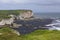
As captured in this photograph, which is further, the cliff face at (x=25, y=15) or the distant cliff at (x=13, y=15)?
the cliff face at (x=25, y=15)

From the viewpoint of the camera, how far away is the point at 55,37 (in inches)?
968

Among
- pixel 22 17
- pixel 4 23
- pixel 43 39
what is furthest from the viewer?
pixel 22 17

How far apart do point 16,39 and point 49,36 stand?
3.84m

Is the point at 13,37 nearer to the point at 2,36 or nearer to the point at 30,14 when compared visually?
the point at 2,36

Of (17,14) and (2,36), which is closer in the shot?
(2,36)

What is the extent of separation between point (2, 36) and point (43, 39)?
480 centimetres

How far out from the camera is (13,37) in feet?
82.3

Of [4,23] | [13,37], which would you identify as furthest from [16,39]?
[4,23]

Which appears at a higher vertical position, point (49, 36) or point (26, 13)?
point (49, 36)

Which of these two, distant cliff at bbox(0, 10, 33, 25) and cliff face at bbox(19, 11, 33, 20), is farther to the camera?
cliff face at bbox(19, 11, 33, 20)

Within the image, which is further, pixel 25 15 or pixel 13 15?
pixel 25 15

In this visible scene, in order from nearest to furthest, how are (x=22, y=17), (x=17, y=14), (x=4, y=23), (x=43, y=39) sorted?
(x=43, y=39), (x=4, y=23), (x=17, y=14), (x=22, y=17)

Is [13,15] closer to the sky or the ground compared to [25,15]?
closer to the sky

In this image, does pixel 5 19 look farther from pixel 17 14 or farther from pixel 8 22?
pixel 17 14
